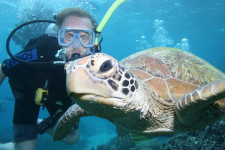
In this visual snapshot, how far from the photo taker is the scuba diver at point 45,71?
2.63 metres

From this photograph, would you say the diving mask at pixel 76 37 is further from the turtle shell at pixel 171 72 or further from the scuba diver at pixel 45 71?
the turtle shell at pixel 171 72

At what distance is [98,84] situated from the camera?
3.92 feet

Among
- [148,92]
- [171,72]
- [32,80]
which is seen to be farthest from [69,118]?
[171,72]

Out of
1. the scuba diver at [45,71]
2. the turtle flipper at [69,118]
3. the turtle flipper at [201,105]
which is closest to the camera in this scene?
the turtle flipper at [201,105]

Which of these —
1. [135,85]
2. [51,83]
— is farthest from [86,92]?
[51,83]

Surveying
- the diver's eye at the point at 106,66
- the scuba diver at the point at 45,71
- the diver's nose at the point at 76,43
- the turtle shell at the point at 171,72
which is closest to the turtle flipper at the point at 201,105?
the turtle shell at the point at 171,72

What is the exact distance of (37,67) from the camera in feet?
8.61

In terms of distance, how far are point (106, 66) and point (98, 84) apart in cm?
15

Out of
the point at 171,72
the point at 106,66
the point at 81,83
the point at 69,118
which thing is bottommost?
the point at 69,118

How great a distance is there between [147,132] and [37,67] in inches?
73.7

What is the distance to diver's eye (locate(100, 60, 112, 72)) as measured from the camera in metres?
1.22

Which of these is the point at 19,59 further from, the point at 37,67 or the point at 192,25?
the point at 192,25

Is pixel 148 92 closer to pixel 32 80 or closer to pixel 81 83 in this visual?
pixel 81 83

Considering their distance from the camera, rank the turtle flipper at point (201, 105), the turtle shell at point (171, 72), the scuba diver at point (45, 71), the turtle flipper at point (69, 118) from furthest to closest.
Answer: the scuba diver at point (45, 71)
the turtle flipper at point (69, 118)
the turtle shell at point (171, 72)
the turtle flipper at point (201, 105)
